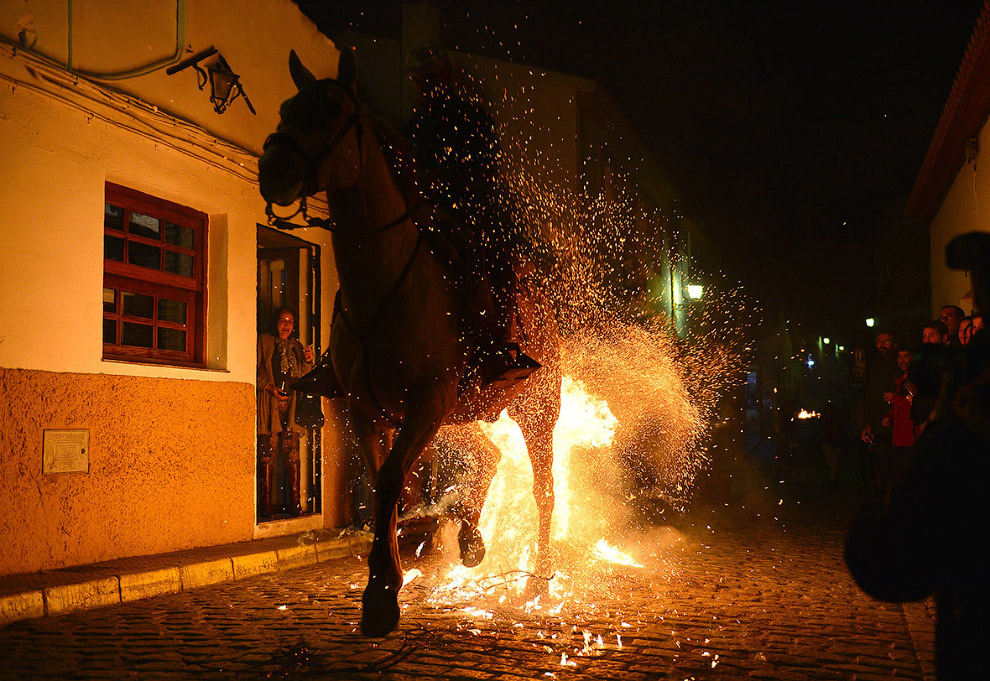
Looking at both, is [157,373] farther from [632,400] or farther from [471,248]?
[632,400]

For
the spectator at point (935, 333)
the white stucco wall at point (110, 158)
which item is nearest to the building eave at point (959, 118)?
the spectator at point (935, 333)

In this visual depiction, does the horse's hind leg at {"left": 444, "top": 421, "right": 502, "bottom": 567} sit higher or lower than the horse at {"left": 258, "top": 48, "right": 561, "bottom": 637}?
lower

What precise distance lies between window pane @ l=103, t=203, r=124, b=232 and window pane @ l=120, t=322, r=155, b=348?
98 centimetres

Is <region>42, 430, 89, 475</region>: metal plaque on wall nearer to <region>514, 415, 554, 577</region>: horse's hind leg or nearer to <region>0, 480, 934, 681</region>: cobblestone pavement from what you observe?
<region>0, 480, 934, 681</region>: cobblestone pavement

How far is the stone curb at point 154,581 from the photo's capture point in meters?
5.85

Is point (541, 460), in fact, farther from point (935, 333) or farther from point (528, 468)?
point (935, 333)

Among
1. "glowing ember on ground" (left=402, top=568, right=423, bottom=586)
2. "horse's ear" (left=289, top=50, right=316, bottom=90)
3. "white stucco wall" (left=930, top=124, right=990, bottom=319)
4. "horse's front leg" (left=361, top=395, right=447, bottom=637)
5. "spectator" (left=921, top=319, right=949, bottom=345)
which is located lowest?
"glowing ember on ground" (left=402, top=568, right=423, bottom=586)

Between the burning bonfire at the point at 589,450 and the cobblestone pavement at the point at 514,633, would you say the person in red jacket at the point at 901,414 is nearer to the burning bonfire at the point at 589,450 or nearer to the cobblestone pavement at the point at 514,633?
the cobblestone pavement at the point at 514,633

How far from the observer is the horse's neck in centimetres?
468

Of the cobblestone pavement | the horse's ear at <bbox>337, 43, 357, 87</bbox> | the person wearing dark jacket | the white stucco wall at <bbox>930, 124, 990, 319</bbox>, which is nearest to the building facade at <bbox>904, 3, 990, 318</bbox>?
the white stucco wall at <bbox>930, 124, 990, 319</bbox>

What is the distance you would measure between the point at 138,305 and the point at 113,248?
0.70m

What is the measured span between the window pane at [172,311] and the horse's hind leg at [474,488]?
11.8ft

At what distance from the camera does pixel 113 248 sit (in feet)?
27.3

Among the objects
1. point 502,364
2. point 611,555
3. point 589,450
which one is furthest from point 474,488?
point 589,450
